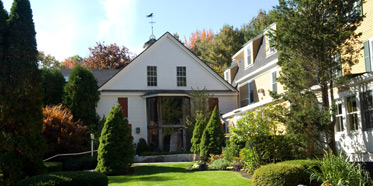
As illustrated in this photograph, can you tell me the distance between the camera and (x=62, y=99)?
24.7 metres

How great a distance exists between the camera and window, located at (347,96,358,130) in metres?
11.9

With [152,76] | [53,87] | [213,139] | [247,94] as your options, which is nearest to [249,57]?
[247,94]

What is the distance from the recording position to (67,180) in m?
9.04

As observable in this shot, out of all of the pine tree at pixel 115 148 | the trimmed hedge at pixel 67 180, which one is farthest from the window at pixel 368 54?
the pine tree at pixel 115 148

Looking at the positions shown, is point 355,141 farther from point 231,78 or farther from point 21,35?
point 231,78

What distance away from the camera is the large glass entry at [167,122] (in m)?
25.5

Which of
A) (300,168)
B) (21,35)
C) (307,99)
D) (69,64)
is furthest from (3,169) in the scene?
(69,64)

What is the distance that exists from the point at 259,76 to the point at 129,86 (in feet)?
29.8

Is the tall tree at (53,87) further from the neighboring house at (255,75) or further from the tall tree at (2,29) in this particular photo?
the tall tree at (2,29)

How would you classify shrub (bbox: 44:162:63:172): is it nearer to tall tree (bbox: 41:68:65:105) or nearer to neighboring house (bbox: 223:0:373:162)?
tall tree (bbox: 41:68:65:105)

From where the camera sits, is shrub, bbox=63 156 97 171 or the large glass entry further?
the large glass entry

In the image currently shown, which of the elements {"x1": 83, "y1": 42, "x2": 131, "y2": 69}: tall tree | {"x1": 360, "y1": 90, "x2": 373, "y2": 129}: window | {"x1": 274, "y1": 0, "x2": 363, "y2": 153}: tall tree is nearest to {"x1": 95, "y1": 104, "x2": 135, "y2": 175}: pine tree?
{"x1": 274, "y1": 0, "x2": 363, "y2": 153}: tall tree

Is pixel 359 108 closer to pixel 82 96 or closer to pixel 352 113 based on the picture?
pixel 352 113

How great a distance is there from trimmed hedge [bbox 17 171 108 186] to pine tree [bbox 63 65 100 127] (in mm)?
14854
